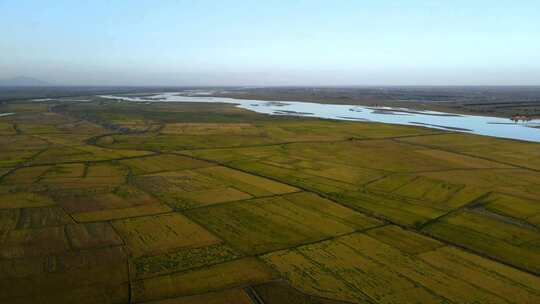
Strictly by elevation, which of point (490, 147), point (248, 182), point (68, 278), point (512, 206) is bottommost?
point (248, 182)

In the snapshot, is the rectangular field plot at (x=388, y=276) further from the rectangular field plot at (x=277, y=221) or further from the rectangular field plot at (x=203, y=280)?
the rectangular field plot at (x=277, y=221)

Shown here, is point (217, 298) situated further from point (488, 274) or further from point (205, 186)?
point (205, 186)

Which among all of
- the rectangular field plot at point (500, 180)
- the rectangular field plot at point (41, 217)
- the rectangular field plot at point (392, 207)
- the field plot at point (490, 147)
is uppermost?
the field plot at point (490, 147)

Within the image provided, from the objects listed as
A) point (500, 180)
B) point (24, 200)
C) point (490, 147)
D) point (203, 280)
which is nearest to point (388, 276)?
point (203, 280)

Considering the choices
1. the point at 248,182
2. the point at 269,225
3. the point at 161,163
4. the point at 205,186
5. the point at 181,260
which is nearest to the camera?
the point at 181,260

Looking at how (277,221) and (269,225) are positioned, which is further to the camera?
(277,221)

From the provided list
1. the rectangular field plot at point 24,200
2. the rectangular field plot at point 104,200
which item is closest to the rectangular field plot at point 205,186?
the rectangular field plot at point 104,200

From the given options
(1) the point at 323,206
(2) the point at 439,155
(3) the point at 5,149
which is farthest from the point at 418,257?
(3) the point at 5,149
